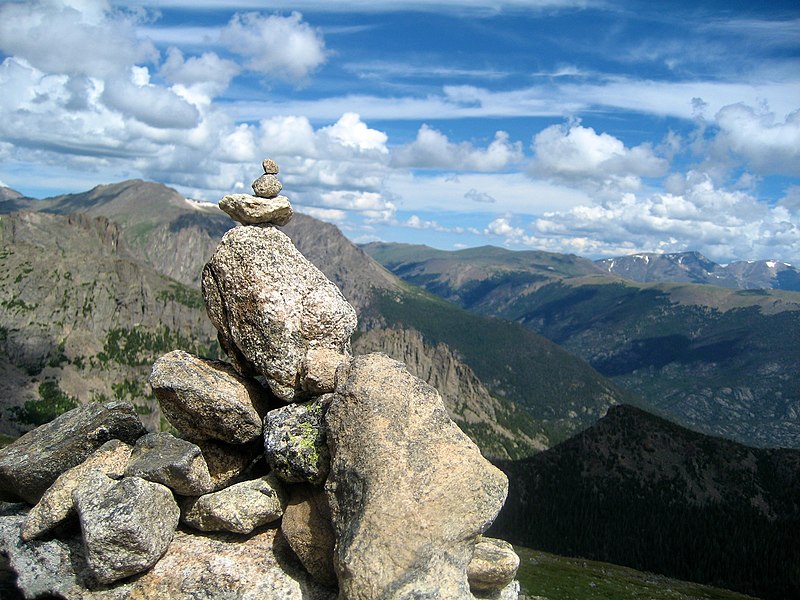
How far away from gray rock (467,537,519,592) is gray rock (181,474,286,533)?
25.6 ft

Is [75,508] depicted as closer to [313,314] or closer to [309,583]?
[309,583]

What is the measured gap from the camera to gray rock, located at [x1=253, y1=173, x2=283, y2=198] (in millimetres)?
28188

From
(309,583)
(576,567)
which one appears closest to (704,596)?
(576,567)

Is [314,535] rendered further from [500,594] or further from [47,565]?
[47,565]

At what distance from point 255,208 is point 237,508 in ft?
44.4

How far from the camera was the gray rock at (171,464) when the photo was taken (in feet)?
71.2

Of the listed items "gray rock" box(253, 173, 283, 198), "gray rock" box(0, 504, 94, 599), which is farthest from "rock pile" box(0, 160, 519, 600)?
"gray rock" box(253, 173, 283, 198)

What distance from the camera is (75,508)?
69.6 feet

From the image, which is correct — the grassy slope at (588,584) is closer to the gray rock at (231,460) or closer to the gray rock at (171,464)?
the gray rock at (231,460)

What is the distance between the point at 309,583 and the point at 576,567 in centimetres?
12946

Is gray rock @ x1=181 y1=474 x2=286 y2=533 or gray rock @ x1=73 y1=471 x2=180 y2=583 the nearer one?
gray rock @ x1=73 y1=471 x2=180 y2=583

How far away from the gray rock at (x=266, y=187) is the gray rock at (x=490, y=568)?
61.3 ft

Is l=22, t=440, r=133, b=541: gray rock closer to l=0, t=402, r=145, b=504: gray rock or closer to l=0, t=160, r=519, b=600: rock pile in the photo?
l=0, t=160, r=519, b=600: rock pile

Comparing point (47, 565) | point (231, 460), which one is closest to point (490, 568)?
point (231, 460)
